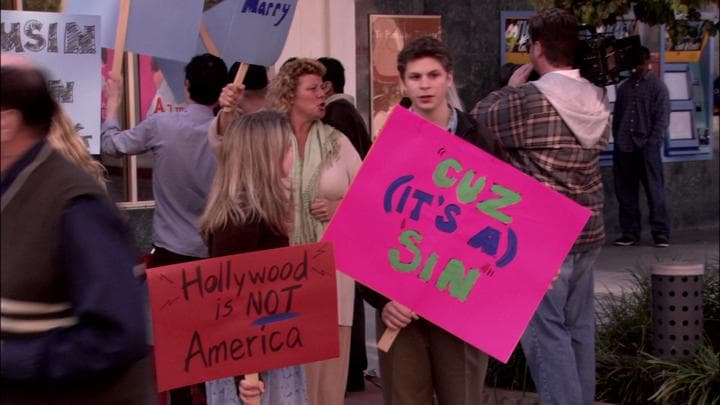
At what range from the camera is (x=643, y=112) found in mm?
13406

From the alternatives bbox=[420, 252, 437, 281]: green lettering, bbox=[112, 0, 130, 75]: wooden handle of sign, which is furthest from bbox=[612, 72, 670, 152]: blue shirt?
bbox=[420, 252, 437, 281]: green lettering

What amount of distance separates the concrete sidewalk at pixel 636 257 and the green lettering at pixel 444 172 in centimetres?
336

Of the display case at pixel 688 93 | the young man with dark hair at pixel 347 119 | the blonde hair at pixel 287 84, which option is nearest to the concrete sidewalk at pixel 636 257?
the display case at pixel 688 93

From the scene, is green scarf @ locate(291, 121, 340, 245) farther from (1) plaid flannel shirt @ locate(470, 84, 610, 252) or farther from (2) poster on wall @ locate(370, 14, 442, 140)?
(2) poster on wall @ locate(370, 14, 442, 140)

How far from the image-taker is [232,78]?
292 inches

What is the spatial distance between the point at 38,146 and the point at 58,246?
0.25 metres

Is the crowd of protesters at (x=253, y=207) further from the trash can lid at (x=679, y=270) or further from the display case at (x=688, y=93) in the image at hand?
the display case at (x=688, y=93)

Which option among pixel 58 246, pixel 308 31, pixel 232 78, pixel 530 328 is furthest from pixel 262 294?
pixel 308 31

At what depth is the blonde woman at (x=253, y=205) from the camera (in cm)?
499

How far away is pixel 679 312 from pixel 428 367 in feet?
7.83

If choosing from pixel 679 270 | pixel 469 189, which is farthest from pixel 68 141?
pixel 679 270

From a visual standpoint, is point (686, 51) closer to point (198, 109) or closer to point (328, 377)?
point (198, 109)

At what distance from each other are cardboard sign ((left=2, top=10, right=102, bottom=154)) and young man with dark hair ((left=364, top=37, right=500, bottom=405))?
163cm

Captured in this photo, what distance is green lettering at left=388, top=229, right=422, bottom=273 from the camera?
16.8 feet
